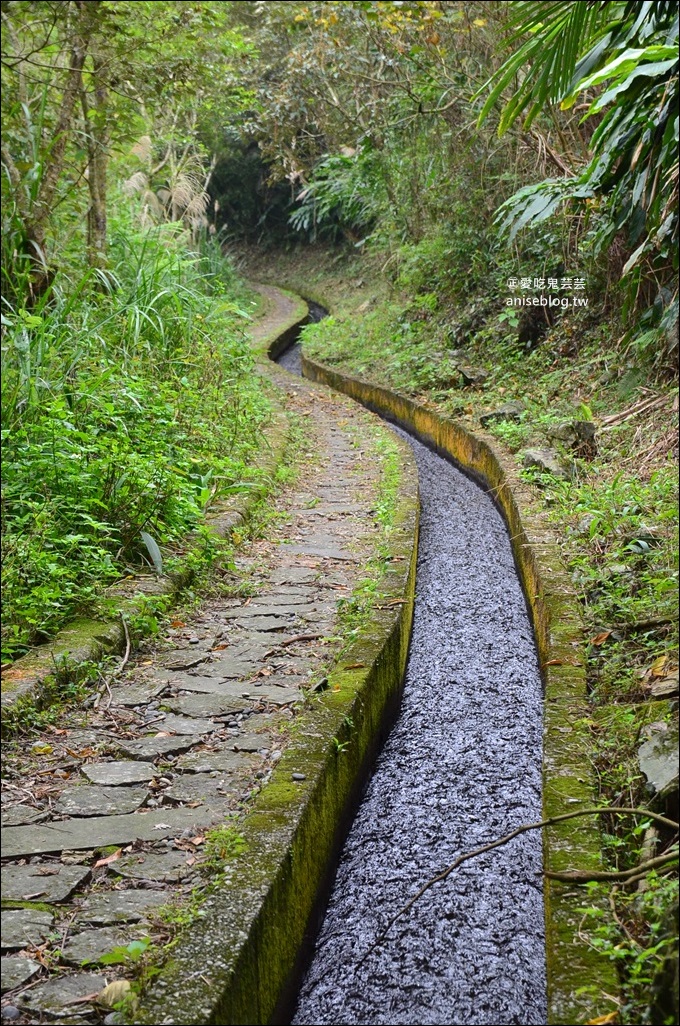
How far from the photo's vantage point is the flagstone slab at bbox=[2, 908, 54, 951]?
2049 mm

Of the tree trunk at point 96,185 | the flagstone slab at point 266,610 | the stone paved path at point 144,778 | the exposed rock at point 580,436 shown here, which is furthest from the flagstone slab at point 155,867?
the tree trunk at point 96,185

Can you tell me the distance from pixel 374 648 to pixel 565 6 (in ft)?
8.29

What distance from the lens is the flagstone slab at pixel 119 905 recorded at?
85.0 inches

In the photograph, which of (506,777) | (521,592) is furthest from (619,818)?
(521,592)

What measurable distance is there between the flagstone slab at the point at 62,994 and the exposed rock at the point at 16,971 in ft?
0.12

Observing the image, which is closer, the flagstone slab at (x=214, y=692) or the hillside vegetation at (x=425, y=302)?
the hillside vegetation at (x=425, y=302)

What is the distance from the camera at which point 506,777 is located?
344cm

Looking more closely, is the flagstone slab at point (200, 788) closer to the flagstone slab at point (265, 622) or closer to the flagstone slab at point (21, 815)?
the flagstone slab at point (21, 815)


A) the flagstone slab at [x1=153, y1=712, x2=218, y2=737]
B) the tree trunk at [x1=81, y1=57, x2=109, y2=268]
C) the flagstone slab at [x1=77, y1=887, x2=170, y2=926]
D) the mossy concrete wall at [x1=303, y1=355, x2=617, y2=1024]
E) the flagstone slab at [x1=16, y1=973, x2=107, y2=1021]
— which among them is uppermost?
the tree trunk at [x1=81, y1=57, x2=109, y2=268]

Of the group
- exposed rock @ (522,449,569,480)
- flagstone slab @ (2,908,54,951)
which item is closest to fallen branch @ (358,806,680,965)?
flagstone slab @ (2,908,54,951)

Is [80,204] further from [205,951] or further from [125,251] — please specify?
[205,951]

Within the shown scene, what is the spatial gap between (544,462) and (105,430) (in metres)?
3.10

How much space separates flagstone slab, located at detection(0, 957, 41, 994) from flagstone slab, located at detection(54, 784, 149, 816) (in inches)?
24.3

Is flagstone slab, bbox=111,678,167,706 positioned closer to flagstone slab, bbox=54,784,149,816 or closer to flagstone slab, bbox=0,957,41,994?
flagstone slab, bbox=54,784,149,816
